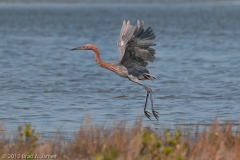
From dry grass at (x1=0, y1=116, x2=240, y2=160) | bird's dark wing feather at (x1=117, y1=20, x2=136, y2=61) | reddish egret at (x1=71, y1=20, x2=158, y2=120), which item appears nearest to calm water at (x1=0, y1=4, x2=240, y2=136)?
reddish egret at (x1=71, y1=20, x2=158, y2=120)

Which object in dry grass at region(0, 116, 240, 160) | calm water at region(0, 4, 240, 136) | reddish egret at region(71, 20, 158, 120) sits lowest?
calm water at region(0, 4, 240, 136)

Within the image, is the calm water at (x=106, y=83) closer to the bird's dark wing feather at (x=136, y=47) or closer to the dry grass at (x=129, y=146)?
the bird's dark wing feather at (x=136, y=47)

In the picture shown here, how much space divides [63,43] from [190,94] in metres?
14.2

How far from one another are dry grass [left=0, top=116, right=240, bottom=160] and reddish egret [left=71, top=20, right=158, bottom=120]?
2.44m

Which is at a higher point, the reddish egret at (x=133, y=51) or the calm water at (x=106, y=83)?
the reddish egret at (x=133, y=51)

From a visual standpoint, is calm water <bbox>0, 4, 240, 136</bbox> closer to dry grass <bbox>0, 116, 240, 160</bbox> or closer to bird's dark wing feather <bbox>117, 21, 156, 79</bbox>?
bird's dark wing feather <bbox>117, 21, 156, 79</bbox>

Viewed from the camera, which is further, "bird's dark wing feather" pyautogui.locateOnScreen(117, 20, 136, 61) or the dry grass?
"bird's dark wing feather" pyautogui.locateOnScreen(117, 20, 136, 61)

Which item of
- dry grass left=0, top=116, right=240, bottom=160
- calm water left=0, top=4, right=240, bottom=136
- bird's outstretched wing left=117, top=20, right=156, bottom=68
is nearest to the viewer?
dry grass left=0, top=116, right=240, bottom=160

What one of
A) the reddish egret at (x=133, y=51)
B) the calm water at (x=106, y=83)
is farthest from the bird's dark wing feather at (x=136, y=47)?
the calm water at (x=106, y=83)

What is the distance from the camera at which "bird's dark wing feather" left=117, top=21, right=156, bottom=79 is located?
31.5ft

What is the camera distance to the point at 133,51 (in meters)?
9.94

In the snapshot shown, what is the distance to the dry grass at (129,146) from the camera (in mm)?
6349

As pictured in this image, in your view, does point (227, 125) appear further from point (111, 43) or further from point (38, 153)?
point (111, 43)

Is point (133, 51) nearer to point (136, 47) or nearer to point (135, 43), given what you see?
point (136, 47)
